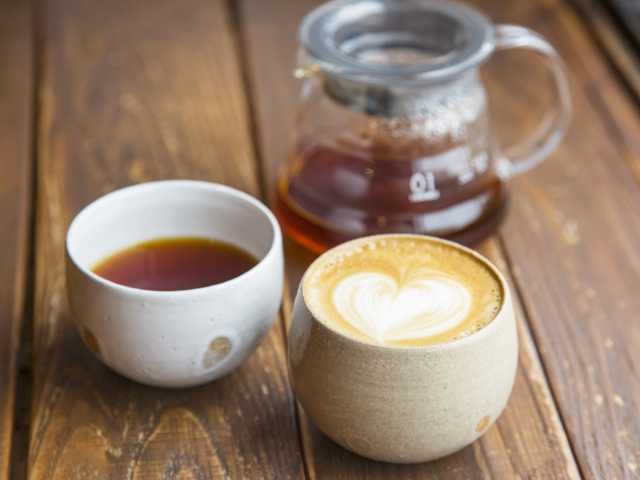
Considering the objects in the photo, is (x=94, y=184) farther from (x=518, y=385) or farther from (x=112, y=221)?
(x=518, y=385)

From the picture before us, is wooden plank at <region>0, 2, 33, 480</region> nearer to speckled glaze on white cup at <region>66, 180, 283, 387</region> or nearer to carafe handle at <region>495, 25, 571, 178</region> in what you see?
speckled glaze on white cup at <region>66, 180, 283, 387</region>

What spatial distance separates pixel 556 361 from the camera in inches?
33.5

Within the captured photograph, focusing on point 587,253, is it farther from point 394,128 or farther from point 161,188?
point 161,188

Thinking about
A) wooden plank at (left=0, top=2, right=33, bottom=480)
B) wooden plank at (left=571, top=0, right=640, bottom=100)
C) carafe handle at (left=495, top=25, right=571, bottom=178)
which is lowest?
wooden plank at (left=0, top=2, right=33, bottom=480)

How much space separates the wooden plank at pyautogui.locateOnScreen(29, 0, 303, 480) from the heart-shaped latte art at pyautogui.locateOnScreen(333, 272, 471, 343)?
11 centimetres

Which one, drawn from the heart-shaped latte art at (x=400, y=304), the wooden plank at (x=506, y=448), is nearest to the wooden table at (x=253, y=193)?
the wooden plank at (x=506, y=448)

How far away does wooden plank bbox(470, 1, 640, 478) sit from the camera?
2.61 feet

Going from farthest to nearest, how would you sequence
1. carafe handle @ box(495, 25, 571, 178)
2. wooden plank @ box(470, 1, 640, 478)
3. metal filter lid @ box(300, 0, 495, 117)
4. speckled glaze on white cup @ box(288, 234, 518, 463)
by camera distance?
carafe handle @ box(495, 25, 571, 178), metal filter lid @ box(300, 0, 495, 117), wooden plank @ box(470, 1, 640, 478), speckled glaze on white cup @ box(288, 234, 518, 463)

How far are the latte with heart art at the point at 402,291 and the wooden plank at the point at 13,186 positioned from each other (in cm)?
25

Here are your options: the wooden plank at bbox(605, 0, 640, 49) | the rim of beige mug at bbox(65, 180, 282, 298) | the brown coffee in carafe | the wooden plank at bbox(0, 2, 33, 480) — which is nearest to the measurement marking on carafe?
the brown coffee in carafe

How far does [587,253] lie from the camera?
3.25ft

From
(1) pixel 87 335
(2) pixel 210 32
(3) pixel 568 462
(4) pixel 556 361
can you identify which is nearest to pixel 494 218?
(4) pixel 556 361

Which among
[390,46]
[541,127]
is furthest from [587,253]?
[390,46]

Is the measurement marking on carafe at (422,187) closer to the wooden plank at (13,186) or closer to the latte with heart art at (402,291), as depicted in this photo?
the latte with heart art at (402,291)
